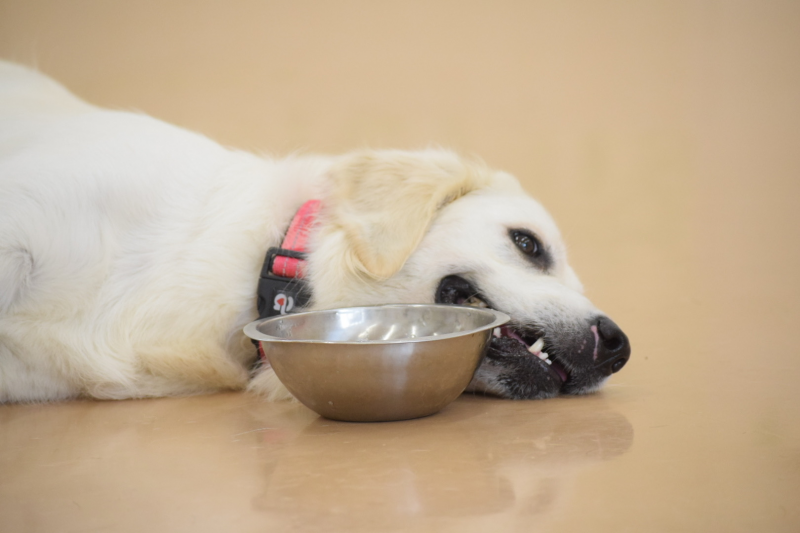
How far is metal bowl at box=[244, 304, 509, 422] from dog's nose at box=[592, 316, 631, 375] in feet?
1.08

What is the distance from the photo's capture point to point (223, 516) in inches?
44.9

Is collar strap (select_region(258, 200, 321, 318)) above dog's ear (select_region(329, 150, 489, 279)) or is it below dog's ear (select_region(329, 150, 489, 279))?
below

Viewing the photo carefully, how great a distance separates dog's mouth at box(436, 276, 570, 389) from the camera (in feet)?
6.23

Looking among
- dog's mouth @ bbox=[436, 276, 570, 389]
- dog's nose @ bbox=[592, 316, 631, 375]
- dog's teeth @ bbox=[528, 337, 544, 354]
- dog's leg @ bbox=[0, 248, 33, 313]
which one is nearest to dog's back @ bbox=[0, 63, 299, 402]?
dog's leg @ bbox=[0, 248, 33, 313]

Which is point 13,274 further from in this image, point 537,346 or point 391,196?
point 537,346

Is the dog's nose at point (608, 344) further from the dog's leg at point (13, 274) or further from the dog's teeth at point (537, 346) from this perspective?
the dog's leg at point (13, 274)

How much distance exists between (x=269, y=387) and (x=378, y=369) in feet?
1.83

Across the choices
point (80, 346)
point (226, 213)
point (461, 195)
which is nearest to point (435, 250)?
point (461, 195)

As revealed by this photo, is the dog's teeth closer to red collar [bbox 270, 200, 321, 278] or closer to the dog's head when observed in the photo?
the dog's head

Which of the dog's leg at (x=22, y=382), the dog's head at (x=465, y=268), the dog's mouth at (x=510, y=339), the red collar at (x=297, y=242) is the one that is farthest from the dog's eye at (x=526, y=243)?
the dog's leg at (x=22, y=382)

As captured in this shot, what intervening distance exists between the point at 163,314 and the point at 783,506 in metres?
1.55

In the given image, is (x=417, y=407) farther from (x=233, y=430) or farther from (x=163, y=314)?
(x=163, y=314)

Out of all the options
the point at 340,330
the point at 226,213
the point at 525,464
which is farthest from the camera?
the point at 226,213

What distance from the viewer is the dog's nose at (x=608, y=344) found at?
1.91 m
